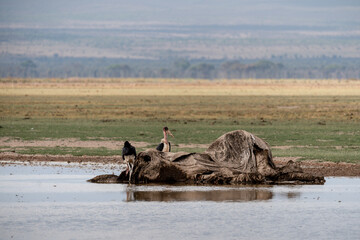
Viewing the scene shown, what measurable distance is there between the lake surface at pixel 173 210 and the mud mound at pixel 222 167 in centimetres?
55

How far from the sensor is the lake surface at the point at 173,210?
11672 millimetres

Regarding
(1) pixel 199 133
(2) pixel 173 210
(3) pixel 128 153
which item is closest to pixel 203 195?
(2) pixel 173 210

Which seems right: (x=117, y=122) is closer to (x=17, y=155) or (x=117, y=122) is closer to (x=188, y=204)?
(x=17, y=155)

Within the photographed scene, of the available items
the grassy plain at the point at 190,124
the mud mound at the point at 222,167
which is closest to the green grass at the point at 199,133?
the grassy plain at the point at 190,124

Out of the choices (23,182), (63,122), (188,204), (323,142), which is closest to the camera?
(188,204)

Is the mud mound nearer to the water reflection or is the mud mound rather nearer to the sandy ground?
the water reflection

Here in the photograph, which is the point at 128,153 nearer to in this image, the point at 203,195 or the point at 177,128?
the point at 203,195

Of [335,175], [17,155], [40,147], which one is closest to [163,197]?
[335,175]

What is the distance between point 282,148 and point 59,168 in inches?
347

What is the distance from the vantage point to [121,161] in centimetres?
2283

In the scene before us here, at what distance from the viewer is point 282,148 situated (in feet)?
85.7

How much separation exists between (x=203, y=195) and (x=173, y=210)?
2.13 metres

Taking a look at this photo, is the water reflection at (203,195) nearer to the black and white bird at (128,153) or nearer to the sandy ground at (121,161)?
the black and white bird at (128,153)

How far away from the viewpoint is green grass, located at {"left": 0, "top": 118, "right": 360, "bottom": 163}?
25078mm
